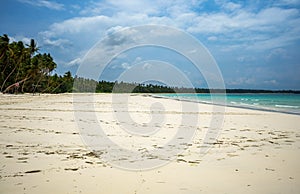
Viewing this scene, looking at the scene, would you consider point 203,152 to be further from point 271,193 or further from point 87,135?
point 87,135

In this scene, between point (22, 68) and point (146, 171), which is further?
point (22, 68)

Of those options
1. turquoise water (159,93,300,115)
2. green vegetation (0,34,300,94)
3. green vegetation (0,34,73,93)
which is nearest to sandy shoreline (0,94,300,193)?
turquoise water (159,93,300,115)

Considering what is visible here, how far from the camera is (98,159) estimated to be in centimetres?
524

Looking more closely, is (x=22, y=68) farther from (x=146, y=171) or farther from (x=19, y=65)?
(x=146, y=171)

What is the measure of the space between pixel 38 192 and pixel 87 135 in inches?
178

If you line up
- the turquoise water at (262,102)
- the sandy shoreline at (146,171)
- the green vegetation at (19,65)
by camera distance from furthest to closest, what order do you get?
the green vegetation at (19,65) → the turquoise water at (262,102) → the sandy shoreline at (146,171)

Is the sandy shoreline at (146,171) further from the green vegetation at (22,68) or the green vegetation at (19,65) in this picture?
the green vegetation at (19,65)

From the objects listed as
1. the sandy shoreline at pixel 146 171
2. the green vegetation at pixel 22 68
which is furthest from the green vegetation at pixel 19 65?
the sandy shoreline at pixel 146 171

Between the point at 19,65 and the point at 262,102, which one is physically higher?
the point at 19,65

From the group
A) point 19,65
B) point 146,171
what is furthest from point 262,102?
point 19,65

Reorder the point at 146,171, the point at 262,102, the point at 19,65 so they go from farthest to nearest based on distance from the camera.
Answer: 1. the point at 19,65
2. the point at 262,102
3. the point at 146,171

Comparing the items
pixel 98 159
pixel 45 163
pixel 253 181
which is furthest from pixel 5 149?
pixel 253 181

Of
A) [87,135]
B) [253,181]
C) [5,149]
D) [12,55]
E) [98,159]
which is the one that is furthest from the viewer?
[12,55]

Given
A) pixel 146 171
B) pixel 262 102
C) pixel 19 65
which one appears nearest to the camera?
pixel 146 171
